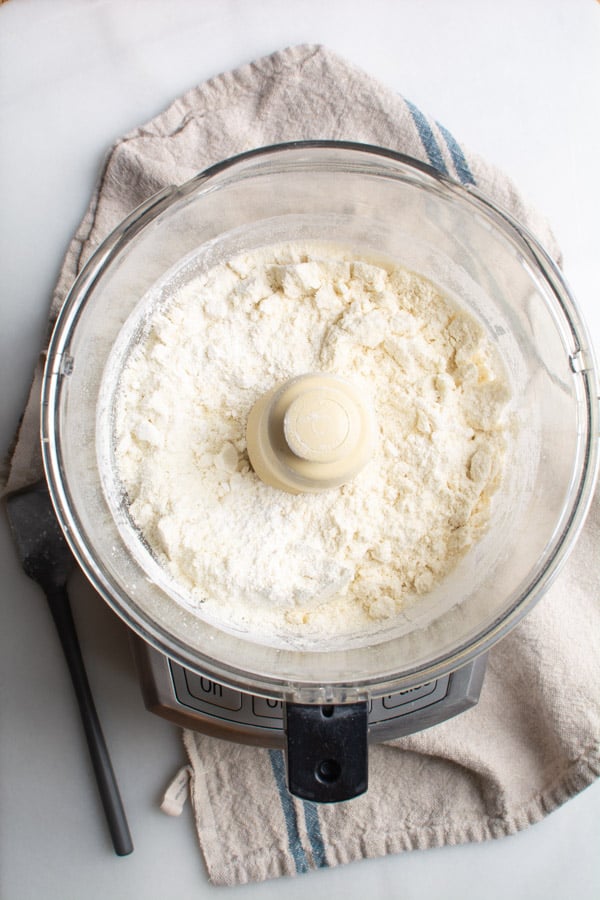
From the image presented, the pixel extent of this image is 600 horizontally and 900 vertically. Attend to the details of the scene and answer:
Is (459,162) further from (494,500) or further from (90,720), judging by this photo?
(90,720)

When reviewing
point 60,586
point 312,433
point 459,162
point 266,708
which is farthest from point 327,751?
point 459,162

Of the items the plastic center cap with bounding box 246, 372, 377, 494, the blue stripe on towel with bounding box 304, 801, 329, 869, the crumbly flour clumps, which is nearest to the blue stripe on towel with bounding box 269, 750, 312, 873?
the blue stripe on towel with bounding box 304, 801, 329, 869

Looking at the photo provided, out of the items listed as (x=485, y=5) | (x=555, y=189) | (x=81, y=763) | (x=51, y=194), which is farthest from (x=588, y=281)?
(x=81, y=763)

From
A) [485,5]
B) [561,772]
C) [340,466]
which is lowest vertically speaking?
[561,772]

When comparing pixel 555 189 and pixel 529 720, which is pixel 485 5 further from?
pixel 529 720

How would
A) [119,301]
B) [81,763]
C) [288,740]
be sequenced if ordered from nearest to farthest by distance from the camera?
[288,740]
[119,301]
[81,763]

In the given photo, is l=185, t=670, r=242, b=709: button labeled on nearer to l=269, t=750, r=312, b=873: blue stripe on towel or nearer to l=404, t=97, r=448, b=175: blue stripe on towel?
l=269, t=750, r=312, b=873: blue stripe on towel
